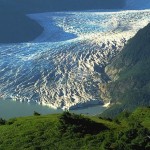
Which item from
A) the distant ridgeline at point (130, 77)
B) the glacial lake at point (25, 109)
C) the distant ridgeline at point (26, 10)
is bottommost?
the glacial lake at point (25, 109)

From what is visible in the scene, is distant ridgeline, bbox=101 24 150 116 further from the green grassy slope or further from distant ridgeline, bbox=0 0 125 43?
the green grassy slope

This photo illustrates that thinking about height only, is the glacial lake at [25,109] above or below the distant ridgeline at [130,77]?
below

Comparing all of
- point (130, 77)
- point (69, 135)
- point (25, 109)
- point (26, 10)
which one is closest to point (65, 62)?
point (130, 77)

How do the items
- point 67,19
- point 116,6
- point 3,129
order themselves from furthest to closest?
point 116,6, point 67,19, point 3,129

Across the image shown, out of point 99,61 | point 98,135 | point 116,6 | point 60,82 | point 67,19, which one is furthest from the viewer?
point 116,6

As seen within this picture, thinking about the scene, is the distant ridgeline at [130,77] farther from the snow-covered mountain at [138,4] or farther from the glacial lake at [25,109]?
the snow-covered mountain at [138,4]

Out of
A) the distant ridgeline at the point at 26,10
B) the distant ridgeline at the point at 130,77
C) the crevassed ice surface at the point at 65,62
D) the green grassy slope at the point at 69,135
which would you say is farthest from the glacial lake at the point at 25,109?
the green grassy slope at the point at 69,135

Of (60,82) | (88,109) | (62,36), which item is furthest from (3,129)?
(62,36)

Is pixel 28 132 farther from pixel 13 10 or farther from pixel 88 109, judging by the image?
pixel 13 10
